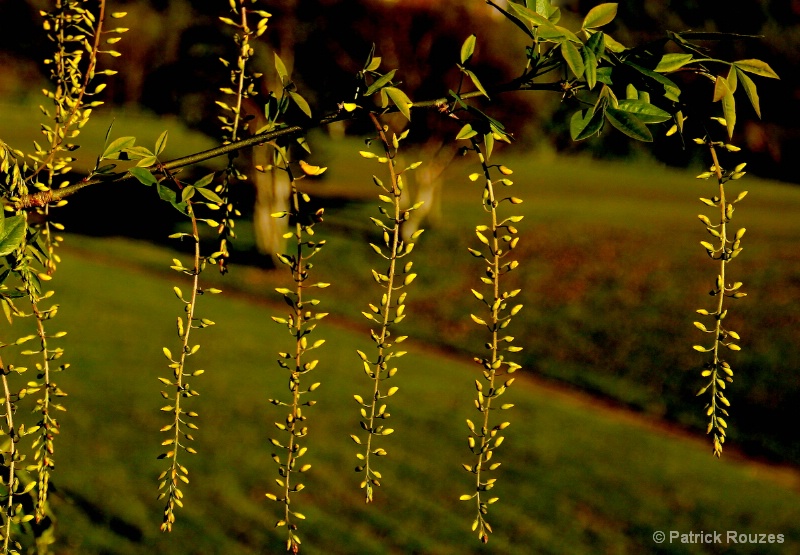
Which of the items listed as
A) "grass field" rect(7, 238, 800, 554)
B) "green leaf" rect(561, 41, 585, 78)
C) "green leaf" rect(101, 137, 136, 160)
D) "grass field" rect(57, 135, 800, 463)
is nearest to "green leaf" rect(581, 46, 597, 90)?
"green leaf" rect(561, 41, 585, 78)

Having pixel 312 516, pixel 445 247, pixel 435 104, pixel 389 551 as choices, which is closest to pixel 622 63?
pixel 435 104

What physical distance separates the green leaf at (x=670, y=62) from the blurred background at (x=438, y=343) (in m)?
0.21

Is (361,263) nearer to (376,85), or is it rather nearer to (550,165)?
(376,85)

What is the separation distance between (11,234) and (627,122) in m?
0.99

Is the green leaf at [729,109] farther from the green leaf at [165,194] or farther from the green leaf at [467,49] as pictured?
the green leaf at [165,194]

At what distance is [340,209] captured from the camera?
33.2 metres

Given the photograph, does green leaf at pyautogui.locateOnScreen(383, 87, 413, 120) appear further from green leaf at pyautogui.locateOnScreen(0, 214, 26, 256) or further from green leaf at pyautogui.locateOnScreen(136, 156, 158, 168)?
green leaf at pyautogui.locateOnScreen(0, 214, 26, 256)

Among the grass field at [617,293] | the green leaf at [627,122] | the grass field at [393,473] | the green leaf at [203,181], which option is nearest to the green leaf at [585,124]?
the green leaf at [627,122]

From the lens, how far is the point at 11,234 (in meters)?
1.40

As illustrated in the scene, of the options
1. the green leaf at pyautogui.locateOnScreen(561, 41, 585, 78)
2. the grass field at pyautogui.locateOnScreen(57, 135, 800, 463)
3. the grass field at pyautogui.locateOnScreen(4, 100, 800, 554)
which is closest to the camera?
the green leaf at pyautogui.locateOnScreen(561, 41, 585, 78)

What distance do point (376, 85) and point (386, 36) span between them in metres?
22.7

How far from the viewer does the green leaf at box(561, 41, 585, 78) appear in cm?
123

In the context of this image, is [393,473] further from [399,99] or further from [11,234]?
[399,99]

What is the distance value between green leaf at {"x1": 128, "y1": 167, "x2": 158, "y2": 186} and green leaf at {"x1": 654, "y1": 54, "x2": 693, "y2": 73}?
2.68ft
